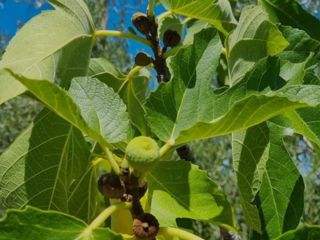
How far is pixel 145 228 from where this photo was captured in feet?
2.86

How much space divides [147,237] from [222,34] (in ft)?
2.45

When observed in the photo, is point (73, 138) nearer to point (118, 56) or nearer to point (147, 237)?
point (147, 237)

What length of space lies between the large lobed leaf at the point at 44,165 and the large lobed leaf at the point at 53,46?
0.11 metres

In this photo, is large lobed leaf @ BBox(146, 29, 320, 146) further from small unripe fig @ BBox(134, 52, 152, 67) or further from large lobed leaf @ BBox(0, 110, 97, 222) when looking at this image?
small unripe fig @ BBox(134, 52, 152, 67)

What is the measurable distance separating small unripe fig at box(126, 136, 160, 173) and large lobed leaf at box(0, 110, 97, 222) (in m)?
0.32

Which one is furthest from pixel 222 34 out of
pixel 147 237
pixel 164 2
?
pixel 147 237

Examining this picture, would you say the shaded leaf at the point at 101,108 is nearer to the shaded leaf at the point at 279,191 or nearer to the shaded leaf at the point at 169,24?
the shaded leaf at the point at 279,191

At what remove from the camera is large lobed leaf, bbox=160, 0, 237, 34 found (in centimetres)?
139

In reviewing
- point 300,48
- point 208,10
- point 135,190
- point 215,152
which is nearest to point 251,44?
point 300,48

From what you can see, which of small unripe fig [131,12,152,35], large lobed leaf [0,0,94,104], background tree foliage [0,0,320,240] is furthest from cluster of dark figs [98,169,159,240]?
background tree foliage [0,0,320,240]

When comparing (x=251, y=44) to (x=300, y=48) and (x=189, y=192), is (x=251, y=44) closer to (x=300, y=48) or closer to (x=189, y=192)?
(x=300, y=48)

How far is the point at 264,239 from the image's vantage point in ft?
3.90

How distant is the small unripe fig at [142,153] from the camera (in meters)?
0.84

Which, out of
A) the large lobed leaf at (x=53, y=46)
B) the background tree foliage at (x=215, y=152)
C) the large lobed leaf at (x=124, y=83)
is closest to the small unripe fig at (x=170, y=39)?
the large lobed leaf at (x=124, y=83)
